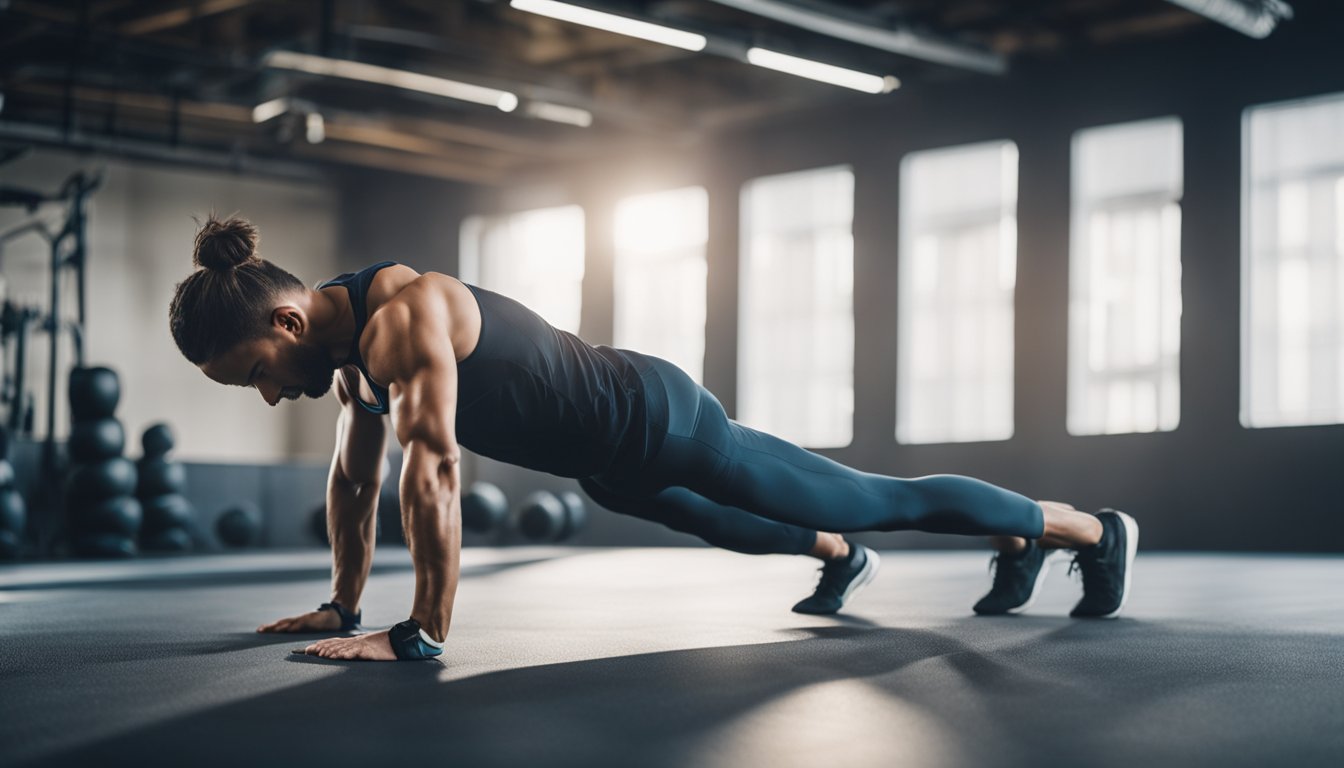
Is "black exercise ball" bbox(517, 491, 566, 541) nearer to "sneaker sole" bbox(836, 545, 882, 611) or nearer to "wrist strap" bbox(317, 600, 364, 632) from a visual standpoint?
"sneaker sole" bbox(836, 545, 882, 611)

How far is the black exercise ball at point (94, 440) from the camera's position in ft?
25.3

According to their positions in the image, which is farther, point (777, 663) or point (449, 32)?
point (449, 32)

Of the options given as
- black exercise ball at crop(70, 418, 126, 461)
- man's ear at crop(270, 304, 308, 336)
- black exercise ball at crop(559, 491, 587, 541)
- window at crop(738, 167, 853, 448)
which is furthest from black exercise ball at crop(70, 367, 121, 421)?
man's ear at crop(270, 304, 308, 336)

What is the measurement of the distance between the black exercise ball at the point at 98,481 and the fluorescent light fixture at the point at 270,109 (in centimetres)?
275

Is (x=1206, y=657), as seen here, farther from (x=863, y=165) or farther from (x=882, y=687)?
(x=863, y=165)

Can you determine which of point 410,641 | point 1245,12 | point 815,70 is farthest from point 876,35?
point 410,641

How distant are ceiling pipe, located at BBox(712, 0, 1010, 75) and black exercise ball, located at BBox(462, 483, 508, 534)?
3.64m

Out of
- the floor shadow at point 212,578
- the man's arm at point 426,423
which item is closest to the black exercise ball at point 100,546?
the floor shadow at point 212,578

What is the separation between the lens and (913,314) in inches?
364

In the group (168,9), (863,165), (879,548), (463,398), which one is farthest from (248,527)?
(463,398)

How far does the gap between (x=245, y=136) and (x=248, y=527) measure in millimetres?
3957

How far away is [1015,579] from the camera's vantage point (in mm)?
3125

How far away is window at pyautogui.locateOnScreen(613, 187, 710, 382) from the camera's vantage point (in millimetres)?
10375

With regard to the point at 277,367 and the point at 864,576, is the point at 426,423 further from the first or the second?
the point at 864,576
